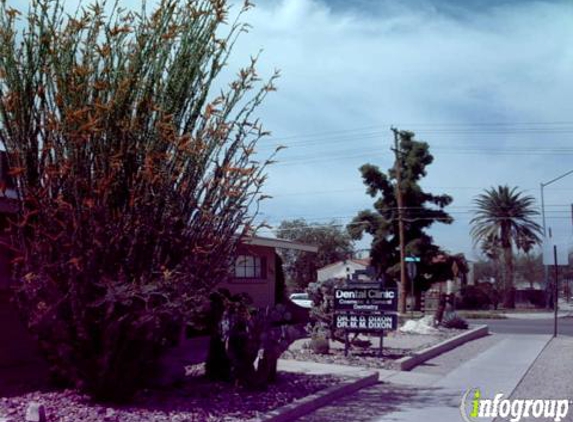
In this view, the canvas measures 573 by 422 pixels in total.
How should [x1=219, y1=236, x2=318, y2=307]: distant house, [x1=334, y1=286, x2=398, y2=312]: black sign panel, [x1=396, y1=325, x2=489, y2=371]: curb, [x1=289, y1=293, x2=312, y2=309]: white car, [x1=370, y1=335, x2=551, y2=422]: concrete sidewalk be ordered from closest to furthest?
[x1=370, y1=335, x2=551, y2=422]: concrete sidewalk, [x1=396, y1=325, x2=489, y2=371]: curb, [x1=334, y1=286, x2=398, y2=312]: black sign panel, [x1=219, y1=236, x2=318, y2=307]: distant house, [x1=289, y1=293, x2=312, y2=309]: white car

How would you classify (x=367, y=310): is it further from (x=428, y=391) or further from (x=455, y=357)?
(x=428, y=391)

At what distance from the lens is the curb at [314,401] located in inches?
354

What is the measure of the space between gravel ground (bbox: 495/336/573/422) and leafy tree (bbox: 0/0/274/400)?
4.29m

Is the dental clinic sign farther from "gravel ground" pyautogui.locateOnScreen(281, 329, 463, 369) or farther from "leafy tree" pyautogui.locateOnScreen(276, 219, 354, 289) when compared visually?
"leafy tree" pyautogui.locateOnScreen(276, 219, 354, 289)

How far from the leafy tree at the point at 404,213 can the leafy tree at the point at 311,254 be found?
16875mm

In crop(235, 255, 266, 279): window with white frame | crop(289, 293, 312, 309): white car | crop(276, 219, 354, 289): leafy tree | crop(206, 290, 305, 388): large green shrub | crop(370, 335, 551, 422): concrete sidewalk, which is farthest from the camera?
crop(276, 219, 354, 289): leafy tree

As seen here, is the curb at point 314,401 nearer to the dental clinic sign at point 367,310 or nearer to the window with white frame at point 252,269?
the dental clinic sign at point 367,310

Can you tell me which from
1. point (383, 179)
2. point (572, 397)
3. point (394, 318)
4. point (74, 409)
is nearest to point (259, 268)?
point (394, 318)

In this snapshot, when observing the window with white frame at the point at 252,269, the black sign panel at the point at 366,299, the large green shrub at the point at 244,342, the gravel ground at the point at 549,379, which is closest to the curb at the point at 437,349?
the black sign panel at the point at 366,299

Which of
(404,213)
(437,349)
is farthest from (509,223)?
(437,349)

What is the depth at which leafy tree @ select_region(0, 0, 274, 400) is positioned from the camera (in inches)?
339

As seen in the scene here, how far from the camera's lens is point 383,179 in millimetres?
51438

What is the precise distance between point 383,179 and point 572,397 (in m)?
40.8

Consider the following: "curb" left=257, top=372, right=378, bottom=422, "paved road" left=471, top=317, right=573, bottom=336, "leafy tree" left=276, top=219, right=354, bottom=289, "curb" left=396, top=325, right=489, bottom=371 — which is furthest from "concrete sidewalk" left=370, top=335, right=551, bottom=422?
"leafy tree" left=276, top=219, right=354, bottom=289
